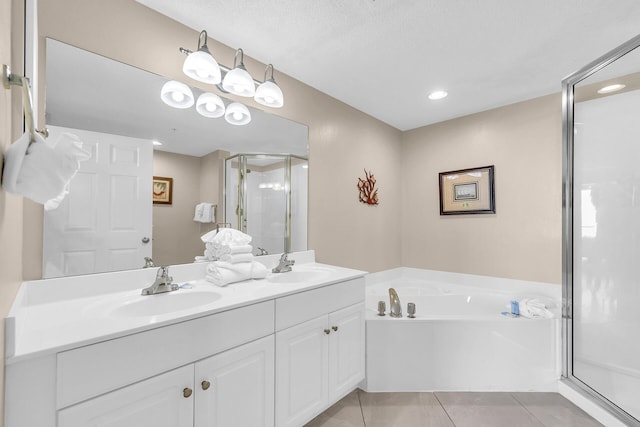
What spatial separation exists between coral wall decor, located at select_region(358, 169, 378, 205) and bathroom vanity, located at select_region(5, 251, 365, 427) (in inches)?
45.8

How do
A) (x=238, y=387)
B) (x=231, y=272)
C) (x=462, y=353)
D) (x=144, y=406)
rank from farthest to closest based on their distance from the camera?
1. (x=462, y=353)
2. (x=231, y=272)
3. (x=238, y=387)
4. (x=144, y=406)

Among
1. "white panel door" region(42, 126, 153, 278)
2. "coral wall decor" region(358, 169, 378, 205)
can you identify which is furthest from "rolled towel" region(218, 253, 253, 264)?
"coral wall decor" region(358, 169, 378, 205)

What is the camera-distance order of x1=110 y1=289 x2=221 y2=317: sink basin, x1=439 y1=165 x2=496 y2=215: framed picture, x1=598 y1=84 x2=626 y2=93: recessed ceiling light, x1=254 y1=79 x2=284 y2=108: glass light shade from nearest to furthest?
x1=110 y1=289 x2=221 y2=317: sink basin → x1=254 y1=79 x2=284 y2=108: glass light shade → x1=598 y1=84 x2=626 y2=93: recessed ceiling light → x1=439 y1=165 x2=496 y2=215: framed picture

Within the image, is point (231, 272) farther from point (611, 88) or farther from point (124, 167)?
point (611, 88)

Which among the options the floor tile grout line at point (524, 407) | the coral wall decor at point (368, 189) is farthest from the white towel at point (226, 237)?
the floor tile grout line at point (524, 407)

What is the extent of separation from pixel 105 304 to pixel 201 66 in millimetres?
1222

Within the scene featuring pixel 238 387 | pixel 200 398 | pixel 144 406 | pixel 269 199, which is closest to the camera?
pixel 144 406

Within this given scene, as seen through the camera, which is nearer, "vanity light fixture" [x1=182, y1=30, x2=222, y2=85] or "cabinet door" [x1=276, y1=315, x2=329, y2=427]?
"cabinet door" [x1=276, y1=315, x2=329, y2=427]

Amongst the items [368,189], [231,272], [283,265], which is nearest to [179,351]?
[231,272]

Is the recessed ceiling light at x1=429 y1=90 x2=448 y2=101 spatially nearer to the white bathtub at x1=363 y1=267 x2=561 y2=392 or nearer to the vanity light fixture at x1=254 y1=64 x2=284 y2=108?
the vanity light fixture at x1=254 y1=64 x2=284 y2=108

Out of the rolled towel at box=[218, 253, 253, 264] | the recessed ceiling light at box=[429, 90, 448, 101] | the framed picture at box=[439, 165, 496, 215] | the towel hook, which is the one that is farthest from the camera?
the framed picture at box=[439, 165, 496, 215]

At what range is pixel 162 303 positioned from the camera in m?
1.31

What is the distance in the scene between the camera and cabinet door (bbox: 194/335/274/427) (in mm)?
1083

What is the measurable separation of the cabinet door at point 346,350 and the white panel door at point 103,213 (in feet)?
3.75
